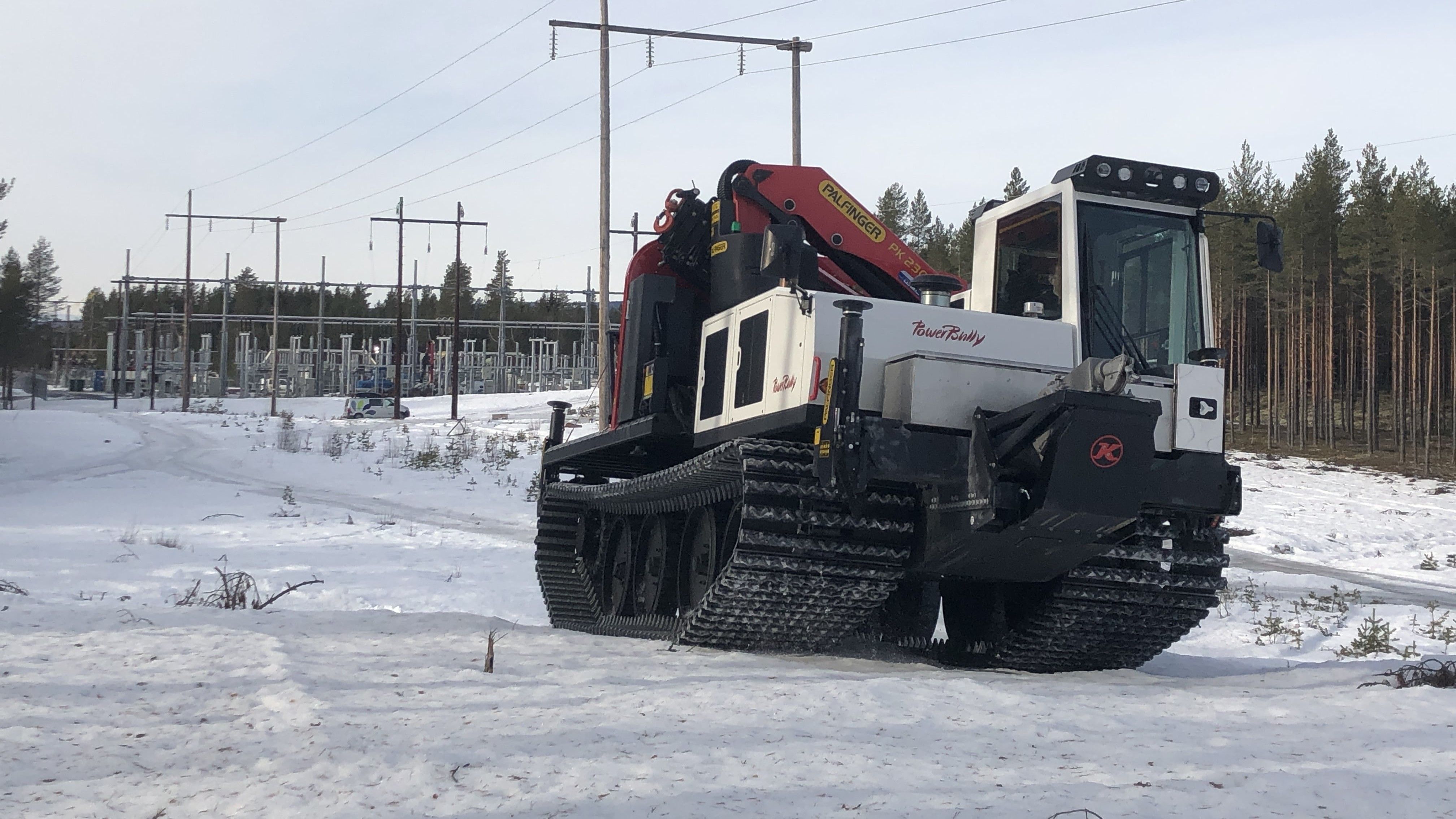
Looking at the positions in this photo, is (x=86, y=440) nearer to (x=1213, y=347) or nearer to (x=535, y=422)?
(x=535, y=422)

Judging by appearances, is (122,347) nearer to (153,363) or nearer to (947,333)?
(153,363)

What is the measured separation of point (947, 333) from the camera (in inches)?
273

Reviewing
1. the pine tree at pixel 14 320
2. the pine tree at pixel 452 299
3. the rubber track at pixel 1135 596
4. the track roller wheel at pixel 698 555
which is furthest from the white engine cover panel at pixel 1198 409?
the pine tree at pixel 452 299

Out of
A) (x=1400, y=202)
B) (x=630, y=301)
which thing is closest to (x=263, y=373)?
(x=1400, y=202)

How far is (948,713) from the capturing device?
5316 mm

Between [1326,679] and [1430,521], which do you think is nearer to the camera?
[1326,679]

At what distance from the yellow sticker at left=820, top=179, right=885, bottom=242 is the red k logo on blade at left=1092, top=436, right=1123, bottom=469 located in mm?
2929

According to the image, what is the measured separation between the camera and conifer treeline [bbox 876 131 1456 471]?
1775 inches

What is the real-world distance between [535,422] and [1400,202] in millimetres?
33534

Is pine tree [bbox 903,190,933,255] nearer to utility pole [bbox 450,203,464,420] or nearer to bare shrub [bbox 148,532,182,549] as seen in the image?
utility pole [bbox 450,203,464,420]

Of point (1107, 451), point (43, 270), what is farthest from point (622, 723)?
point (43, 270)

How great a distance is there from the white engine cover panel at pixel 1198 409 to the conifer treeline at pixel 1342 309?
36.7 meters

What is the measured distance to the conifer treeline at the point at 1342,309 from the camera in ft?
148

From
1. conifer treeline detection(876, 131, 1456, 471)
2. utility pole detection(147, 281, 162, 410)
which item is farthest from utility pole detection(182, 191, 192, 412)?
conifer treeline detection(876, 131, 1456, 471)
